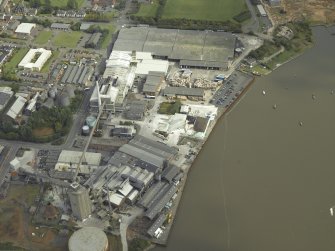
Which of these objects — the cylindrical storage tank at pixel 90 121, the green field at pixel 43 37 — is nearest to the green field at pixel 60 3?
the green field at pixel 43 37

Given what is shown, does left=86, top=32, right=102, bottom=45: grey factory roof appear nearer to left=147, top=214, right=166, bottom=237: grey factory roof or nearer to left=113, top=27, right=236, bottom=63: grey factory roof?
Answer: left=113, top=27, right=236, bottom=63: grey factory roof

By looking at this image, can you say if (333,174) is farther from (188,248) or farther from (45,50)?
(45,50)

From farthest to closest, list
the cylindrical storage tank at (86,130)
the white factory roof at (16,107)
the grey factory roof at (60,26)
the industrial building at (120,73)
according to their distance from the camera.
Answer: the grey factory roof at (60,26) → the industrial building at (120,73) → the white factory roof at (16,107) → the cylindrical storage tank at (86,130)

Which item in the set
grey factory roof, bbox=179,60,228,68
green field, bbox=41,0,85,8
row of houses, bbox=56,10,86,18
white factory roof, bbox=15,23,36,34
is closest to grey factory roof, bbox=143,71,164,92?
grey factory roof, bbox=179,60,228,68

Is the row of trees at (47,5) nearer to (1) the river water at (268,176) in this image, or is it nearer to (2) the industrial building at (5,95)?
(2) the industrial building at (5,95)

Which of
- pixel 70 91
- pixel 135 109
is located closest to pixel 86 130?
pixel 135 109

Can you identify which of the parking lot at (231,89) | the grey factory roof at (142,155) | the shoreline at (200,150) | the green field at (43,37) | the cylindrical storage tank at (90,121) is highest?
the grey factory roof at (142,155)
